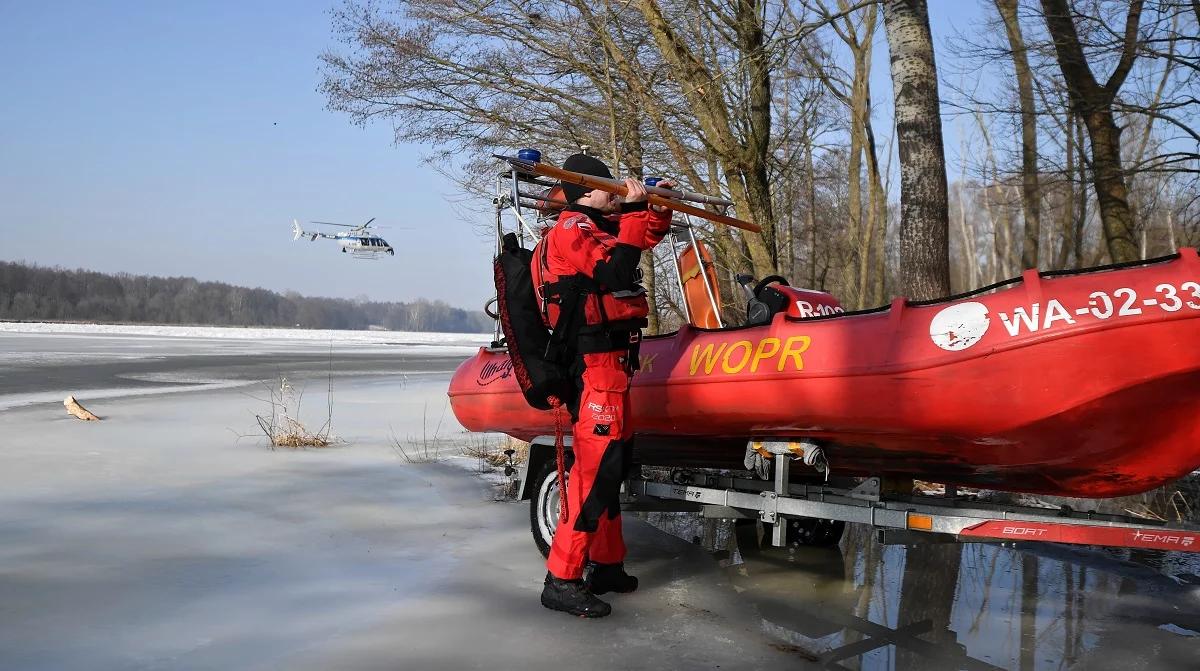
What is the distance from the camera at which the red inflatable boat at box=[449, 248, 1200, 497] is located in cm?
317

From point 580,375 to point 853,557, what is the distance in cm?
201

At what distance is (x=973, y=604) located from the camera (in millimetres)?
3928

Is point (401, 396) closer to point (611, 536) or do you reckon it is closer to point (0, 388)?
point (0, 388)

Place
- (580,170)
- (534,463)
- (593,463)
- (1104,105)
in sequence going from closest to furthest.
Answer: (593,463) → (580,170) → (534,463) → (1104,105)

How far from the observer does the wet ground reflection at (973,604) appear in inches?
129

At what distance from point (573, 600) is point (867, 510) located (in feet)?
4.08

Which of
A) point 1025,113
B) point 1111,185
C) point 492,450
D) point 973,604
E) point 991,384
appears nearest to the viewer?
point 991,384

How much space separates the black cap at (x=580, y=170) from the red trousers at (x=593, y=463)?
766 mm

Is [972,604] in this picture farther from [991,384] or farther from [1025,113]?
[1025,113]

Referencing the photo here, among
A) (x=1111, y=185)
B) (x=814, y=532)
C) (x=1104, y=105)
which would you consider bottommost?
(x=814, y=532)

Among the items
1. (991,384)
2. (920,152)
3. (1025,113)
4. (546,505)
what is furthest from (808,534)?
(1025,113)

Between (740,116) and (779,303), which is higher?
(740,116)

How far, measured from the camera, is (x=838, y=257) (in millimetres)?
24406

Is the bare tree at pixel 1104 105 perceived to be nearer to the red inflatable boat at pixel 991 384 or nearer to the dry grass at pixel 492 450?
the dry grass at pixel 492 450
